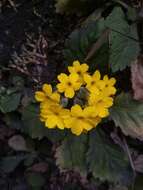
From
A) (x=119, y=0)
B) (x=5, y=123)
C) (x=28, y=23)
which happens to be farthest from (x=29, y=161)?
(x=119, y=0)

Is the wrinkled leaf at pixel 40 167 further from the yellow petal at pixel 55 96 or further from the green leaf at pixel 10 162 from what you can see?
the yellow petal at pixel 55 96

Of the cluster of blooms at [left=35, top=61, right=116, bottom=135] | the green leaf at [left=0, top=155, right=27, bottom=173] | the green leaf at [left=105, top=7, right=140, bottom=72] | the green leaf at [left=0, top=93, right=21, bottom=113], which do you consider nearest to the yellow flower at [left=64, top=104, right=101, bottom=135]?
the cluster of blooms at [left=35, top=61, right=116, bottom=135]

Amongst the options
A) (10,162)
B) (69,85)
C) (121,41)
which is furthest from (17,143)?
(121,41)

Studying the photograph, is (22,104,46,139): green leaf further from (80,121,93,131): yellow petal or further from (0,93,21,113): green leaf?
(80,121,93,131): yellow petal

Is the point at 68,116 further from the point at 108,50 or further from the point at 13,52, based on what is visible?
the point at 13,52

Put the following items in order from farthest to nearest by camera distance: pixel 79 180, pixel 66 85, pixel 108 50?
pixel 79 180
pixel 108 50
pixel 66 85

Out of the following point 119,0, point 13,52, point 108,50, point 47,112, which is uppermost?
point 119,0

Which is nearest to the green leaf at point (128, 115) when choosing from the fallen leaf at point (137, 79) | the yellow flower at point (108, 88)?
the fallen leaf at point (137, 79)
